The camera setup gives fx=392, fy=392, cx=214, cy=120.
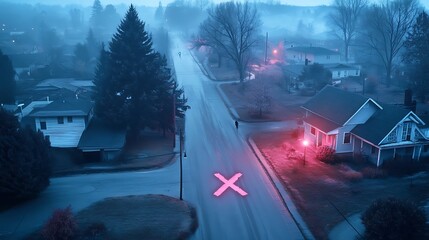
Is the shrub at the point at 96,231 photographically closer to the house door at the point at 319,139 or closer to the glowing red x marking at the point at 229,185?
the glowing red x marking at the point at 229,185

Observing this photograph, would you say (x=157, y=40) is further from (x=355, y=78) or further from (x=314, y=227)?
(x=314, y=227)

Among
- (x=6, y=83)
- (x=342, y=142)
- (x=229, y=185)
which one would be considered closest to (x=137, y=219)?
(x=229, y=185)

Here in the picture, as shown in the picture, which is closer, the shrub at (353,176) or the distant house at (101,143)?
the shrub at (353,176)

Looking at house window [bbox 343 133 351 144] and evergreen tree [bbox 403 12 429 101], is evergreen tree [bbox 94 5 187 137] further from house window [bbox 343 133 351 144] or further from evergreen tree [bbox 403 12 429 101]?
evergreen tree [bbox 403 12 429 101]

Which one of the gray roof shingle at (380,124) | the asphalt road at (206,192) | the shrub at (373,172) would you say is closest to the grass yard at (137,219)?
the asphalt road at (206,192)

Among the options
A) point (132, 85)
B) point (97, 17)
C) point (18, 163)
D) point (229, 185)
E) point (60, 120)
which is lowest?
point (229, 185)

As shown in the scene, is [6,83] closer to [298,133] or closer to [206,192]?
[298,133]
